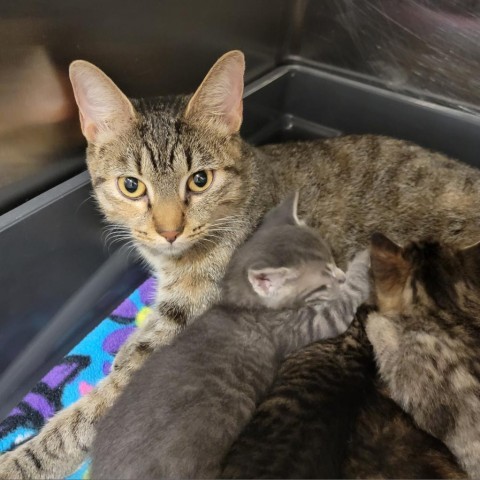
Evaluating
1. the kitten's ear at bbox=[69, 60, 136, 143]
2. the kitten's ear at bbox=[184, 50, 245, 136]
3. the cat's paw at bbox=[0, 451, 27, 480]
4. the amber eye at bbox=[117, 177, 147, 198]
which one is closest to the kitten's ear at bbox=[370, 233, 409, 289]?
the kitten's ear at bbox=[184, 50, 245, 136]

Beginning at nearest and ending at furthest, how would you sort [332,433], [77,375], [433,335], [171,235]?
→ [332,433], [433,335], [171,235], [77,375]

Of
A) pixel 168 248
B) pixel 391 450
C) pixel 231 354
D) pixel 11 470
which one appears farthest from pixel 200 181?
pixel 11 470

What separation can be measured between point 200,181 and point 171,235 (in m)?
0.22

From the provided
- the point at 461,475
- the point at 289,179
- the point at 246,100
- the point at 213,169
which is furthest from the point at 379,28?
the point at 461,475

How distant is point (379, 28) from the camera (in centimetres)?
290

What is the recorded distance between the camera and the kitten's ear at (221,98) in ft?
6.06

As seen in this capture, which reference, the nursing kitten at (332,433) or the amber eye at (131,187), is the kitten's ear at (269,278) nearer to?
the nursing kitten at (332,433)

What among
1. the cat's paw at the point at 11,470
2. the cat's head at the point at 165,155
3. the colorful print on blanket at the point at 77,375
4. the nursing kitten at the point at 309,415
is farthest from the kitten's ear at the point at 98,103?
the cat's paw at the point at 11,470

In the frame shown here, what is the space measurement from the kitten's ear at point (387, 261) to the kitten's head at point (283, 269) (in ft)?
0.72

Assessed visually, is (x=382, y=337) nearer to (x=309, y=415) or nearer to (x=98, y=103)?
(x=309, y=415)

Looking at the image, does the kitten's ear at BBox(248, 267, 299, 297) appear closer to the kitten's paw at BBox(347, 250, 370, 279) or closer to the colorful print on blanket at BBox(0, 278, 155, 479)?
the kitten's paw at BBox(347, 250, 370, 279)

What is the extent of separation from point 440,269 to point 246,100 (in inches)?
59.1

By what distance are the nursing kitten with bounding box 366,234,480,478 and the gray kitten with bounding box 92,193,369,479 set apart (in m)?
0.18

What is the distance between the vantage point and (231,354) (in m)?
1.74
